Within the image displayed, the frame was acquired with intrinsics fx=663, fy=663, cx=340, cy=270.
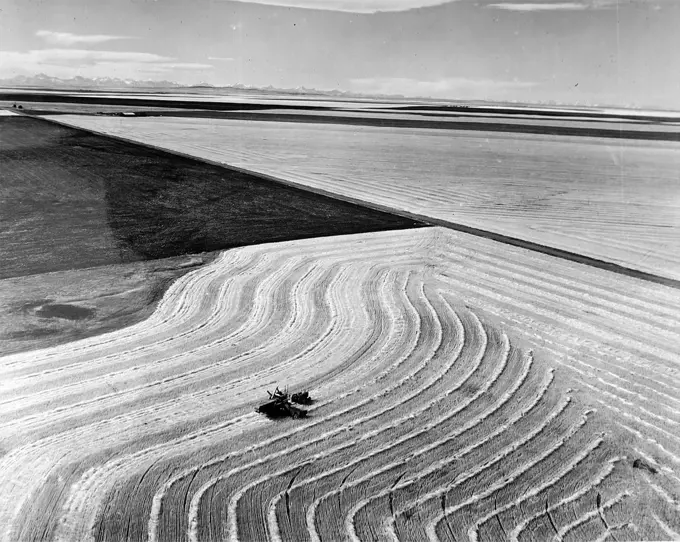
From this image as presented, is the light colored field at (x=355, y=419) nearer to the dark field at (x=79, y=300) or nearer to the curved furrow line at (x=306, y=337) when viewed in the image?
the curved furrow line at (x=306, y=337)

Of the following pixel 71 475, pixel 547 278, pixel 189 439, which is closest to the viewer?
pixel 71 475

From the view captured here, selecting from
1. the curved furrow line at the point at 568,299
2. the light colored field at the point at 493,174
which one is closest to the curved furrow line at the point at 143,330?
the curved furrow line at the point at 568,299

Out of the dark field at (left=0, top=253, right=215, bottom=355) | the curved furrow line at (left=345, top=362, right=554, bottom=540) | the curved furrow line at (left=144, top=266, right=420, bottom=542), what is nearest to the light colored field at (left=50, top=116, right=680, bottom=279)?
the curved furrow line at (left=345, top=362, right=554, bottom=540)

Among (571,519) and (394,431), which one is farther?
(394,431)

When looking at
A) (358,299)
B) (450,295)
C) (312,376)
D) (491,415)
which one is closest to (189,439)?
(312,376)

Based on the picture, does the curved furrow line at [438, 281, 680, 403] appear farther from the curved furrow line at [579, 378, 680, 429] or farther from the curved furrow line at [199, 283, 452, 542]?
the curved furrow line at [199, 283, 452, 542]

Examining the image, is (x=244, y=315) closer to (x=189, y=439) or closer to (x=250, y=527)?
(x=189, y=439)
